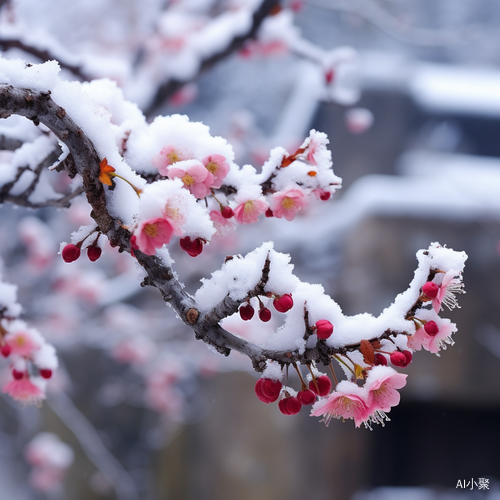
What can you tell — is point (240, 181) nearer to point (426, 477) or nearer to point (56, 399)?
point (56, 399)

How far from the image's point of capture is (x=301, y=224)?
16.5ft

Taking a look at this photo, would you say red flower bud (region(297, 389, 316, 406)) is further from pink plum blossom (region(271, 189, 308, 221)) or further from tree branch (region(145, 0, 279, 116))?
tree branch (region(145, 0, 279, 116))

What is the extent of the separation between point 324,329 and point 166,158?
1.20 feet

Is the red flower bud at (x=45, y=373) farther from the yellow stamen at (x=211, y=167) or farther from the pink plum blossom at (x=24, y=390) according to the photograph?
the yellow stamen at (x=211, y=167)

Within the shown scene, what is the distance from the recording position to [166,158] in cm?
72

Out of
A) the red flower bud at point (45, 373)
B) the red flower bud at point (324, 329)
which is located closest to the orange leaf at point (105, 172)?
the red flower bud at point (324, 329)

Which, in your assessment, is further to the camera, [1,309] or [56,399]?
[56,399]

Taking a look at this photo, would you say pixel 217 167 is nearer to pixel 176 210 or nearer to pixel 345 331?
pixel 176 210

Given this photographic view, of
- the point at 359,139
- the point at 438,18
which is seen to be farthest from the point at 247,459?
the point at 438,18

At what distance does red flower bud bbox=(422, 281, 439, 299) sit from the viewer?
60 centimetres

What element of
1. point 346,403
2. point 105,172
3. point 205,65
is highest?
point 205,65

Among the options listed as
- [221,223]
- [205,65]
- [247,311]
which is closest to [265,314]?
[247,311]

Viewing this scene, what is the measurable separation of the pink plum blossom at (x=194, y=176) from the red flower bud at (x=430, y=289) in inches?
13.3

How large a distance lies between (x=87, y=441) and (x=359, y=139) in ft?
16.6
